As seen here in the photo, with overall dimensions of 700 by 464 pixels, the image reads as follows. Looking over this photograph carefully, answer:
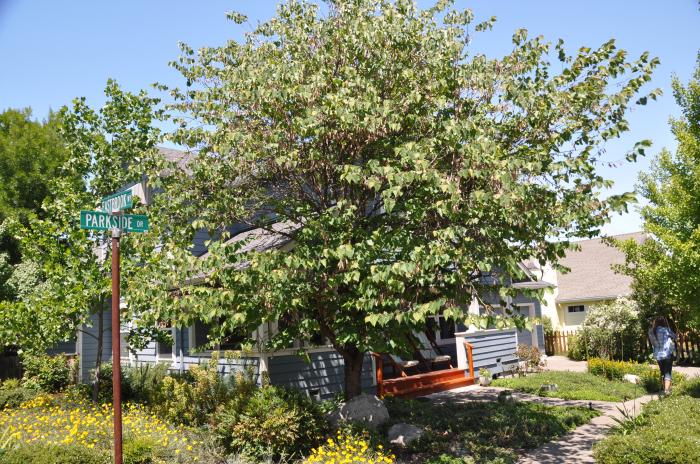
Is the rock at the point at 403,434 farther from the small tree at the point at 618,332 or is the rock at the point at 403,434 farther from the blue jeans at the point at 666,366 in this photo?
the small tree at the point at 618,332

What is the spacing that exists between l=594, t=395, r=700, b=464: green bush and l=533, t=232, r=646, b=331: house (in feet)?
69.7

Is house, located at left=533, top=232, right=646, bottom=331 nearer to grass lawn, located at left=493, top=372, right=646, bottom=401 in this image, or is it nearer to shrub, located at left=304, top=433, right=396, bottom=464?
grass lawn, located at left=493, top=372, right=646, bottom=401

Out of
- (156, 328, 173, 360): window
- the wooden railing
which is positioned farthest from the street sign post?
(156, 328, 173, 360): window

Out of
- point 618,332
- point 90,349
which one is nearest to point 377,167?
point 90,349

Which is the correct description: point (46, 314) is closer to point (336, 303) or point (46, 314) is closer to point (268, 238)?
point (268, 238)

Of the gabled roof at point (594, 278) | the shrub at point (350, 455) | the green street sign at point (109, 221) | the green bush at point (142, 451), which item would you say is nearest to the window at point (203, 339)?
the green bush at point (142, 451)

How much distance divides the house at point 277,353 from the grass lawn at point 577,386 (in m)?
1.39

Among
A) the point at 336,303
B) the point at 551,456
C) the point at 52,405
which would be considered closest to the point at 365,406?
the point at 336,303

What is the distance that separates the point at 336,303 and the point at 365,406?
2.41 metres

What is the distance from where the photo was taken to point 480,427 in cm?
1039

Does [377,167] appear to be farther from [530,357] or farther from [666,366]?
[530,357]

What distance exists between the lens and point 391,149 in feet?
30.2

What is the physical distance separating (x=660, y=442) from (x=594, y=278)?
25749 millimetres

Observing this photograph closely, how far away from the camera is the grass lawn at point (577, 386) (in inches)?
546
